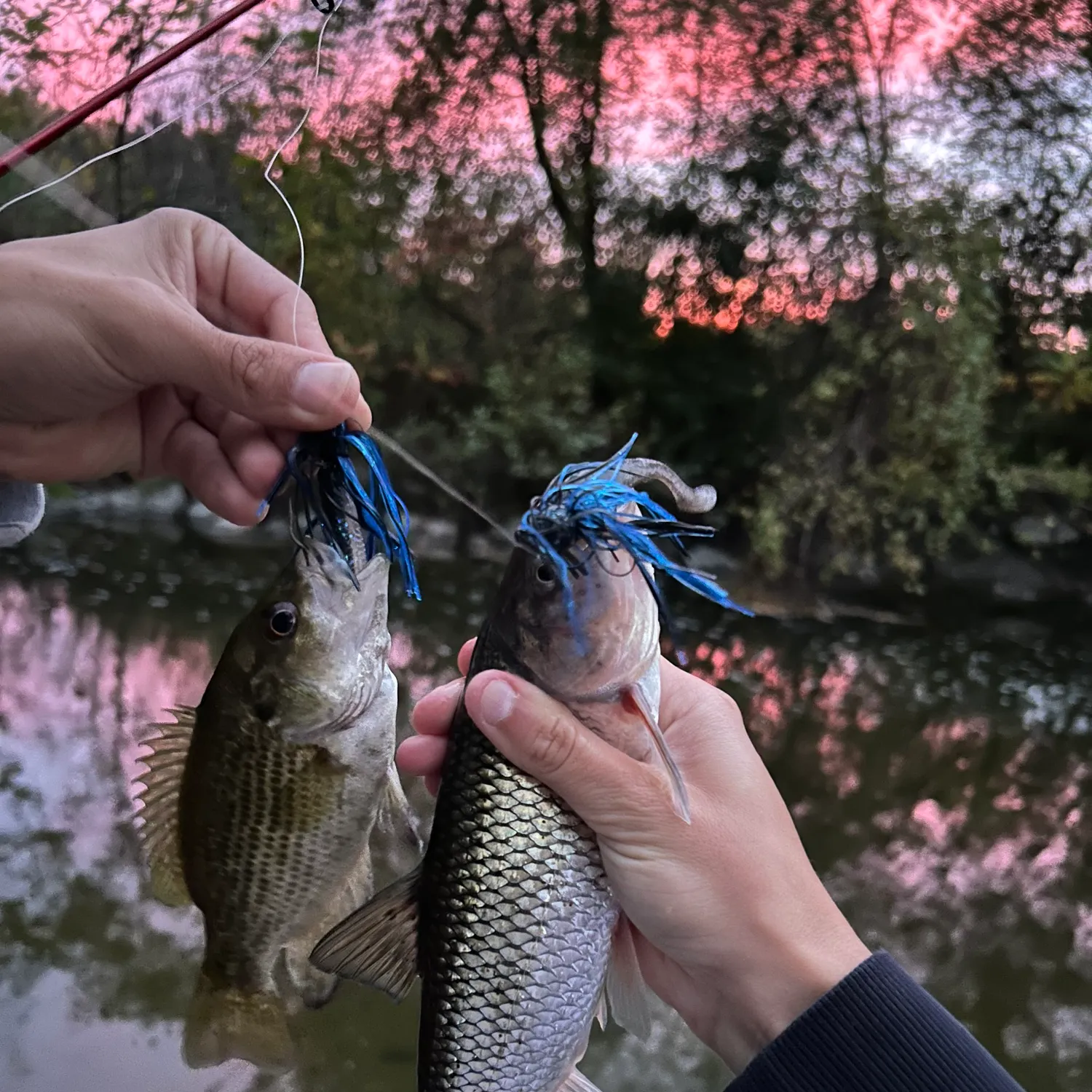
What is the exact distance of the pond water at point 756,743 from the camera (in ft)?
9.91

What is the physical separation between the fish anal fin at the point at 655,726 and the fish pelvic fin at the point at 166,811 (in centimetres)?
63

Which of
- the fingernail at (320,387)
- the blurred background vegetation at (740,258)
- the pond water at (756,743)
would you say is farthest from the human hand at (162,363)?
the blurred background vegetation at (740,258)

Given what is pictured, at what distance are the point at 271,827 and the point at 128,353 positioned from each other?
0.68 metres

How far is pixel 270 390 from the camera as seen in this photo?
3.47 ft

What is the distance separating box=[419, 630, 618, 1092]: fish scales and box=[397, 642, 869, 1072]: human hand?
0.15 ft

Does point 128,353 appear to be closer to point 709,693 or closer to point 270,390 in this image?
point 270,390

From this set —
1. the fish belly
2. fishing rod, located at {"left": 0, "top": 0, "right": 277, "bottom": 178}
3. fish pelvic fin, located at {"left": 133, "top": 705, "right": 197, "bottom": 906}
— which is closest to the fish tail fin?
fish pelvic fin, located at {"left": 133, "top": 705, "right": 197, "bottom": 906}

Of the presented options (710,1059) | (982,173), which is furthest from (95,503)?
(982,173)

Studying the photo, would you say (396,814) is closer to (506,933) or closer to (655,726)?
(506,933)

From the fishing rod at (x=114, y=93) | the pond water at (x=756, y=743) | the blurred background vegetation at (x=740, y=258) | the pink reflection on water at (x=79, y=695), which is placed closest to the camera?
the fishing rod at (x=114, y=93)

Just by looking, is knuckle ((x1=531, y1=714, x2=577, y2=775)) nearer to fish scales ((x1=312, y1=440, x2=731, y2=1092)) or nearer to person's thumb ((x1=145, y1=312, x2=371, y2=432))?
fish scales ((x1=312, y1=440, x2=731, y2=1092))

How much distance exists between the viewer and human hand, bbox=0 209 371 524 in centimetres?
108

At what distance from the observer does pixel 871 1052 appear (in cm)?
107

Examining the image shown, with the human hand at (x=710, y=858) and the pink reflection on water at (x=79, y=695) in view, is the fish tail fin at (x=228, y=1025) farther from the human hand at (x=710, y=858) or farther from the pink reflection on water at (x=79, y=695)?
the pink reflection on water at (x=79, y=695)
